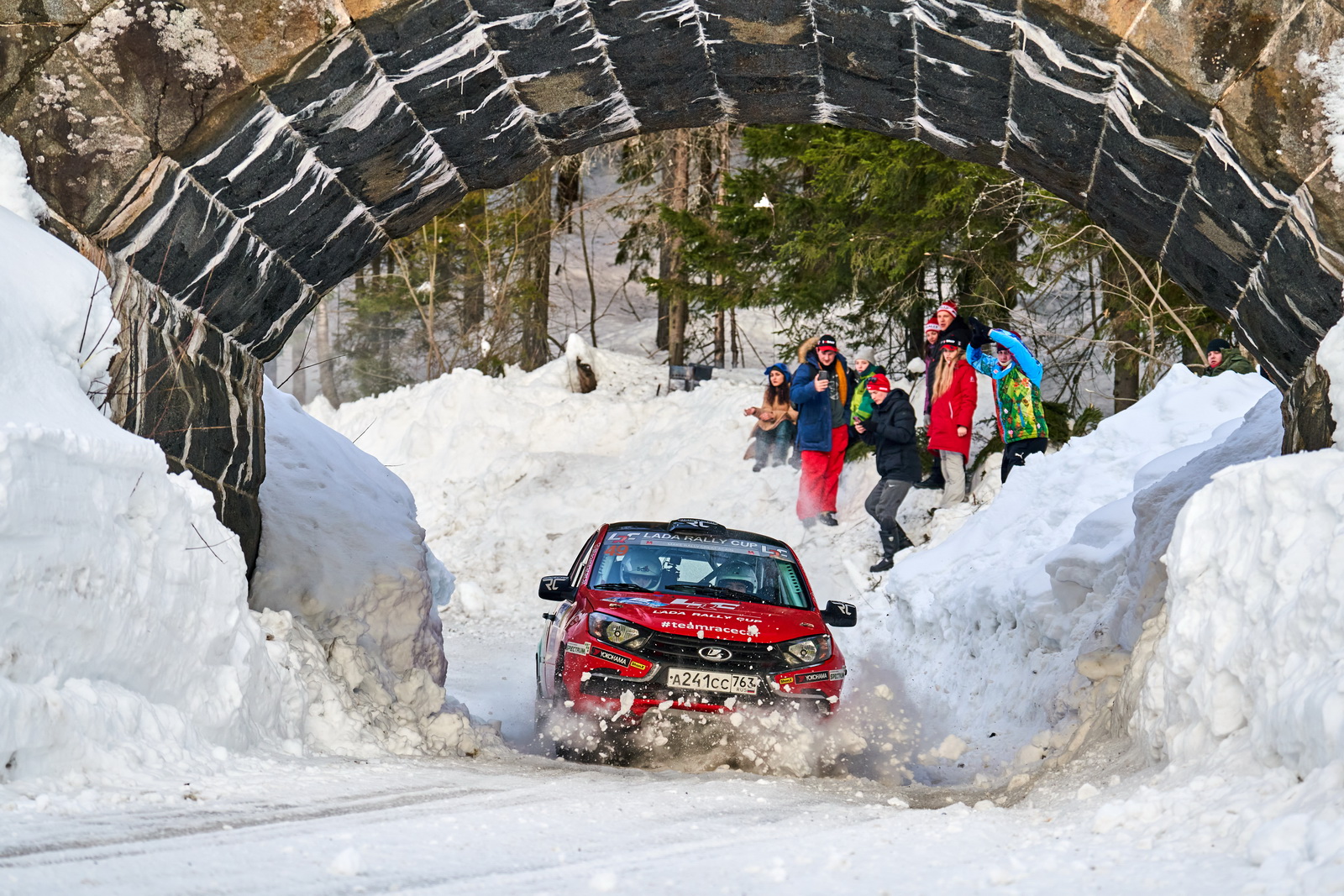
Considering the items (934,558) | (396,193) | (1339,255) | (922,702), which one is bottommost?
(922,702)

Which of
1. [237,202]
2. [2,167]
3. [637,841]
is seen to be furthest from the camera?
[237,202]

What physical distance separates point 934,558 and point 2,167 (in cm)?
883

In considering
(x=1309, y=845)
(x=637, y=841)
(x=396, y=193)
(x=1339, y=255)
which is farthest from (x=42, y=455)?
(x=1339, y=255)

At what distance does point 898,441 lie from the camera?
12961 mm

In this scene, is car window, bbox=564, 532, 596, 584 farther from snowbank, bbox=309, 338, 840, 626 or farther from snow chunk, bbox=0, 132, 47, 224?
snowbank, bbox=309, 338, 840, 626

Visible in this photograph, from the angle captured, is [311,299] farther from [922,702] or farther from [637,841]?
[922,702]

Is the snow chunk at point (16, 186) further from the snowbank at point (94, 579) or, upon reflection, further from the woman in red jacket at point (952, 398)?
the woman in red jacket at point (952, 398)

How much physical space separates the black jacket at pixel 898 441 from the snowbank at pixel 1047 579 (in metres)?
0.87

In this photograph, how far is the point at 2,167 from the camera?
19.5 ft

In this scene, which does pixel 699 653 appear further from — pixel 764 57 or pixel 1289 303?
pixel 1289 303

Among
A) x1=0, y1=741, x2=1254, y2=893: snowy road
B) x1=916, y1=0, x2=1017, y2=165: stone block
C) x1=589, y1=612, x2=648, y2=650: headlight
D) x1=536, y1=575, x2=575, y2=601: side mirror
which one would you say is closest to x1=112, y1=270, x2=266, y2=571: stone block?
x1=536, y1=575, x2=575, y2=601: side mirror

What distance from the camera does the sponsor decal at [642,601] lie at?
7.64m

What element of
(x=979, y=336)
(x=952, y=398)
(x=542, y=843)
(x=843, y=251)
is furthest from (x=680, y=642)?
(x=843, y=251)

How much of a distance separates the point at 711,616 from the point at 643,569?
99cm
